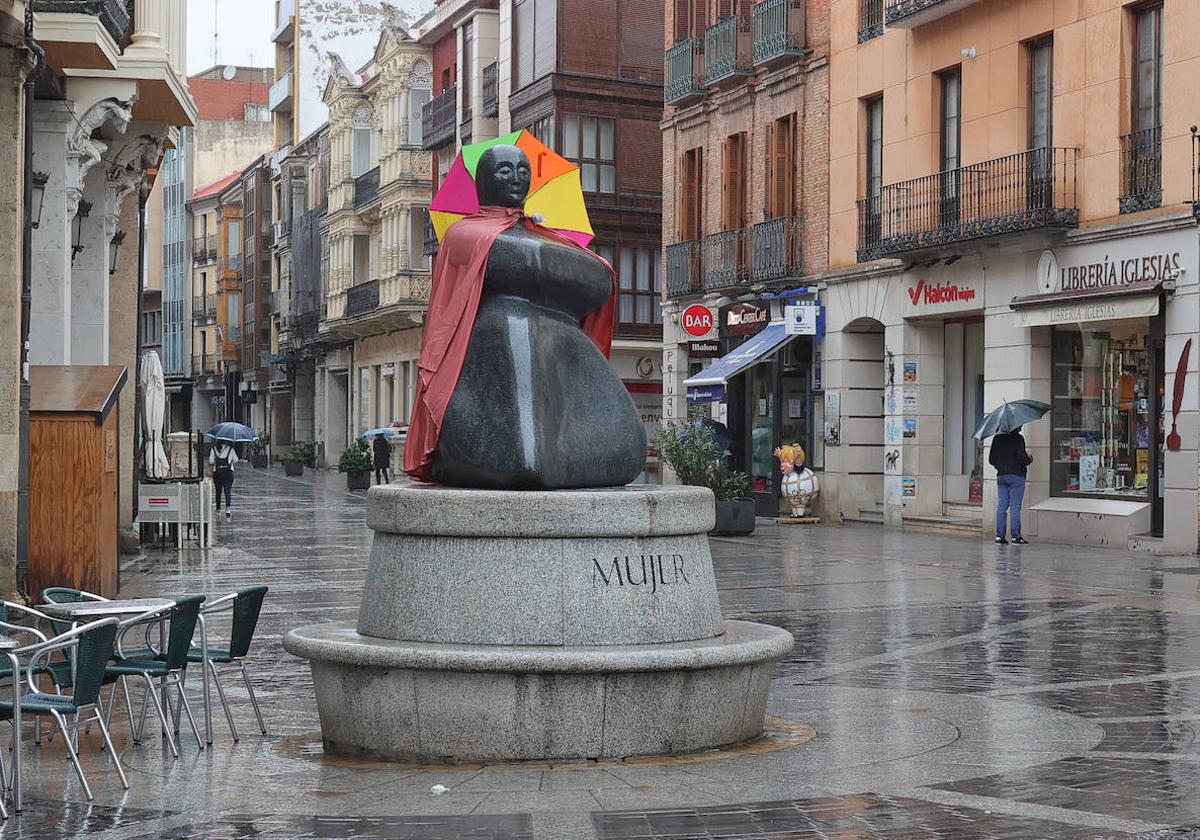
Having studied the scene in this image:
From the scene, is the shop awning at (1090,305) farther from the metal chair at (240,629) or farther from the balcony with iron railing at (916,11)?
the metal chair at (240,629)

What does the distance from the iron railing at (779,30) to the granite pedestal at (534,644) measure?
2440 cm

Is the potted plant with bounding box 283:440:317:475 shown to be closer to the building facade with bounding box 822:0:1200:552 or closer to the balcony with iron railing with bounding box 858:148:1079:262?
the building facade with bounding box 822:0:1200:552

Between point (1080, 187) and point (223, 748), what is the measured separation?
59.9 ft

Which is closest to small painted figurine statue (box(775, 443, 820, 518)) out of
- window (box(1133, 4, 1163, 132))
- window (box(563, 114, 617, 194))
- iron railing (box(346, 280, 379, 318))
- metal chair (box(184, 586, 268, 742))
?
window (box(1133, 4, 1163, 132))

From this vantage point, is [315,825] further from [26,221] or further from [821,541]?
[821,541]

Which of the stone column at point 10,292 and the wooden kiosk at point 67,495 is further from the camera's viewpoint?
the wooden kiosk at point 67,495

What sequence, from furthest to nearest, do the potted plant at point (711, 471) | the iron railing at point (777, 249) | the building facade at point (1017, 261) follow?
the iron railing at point (777, 249)
the potted plant at point (711, 471)
the building facade at point (1017, 261)

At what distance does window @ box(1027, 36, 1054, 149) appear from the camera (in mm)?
24922

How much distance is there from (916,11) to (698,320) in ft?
30.1

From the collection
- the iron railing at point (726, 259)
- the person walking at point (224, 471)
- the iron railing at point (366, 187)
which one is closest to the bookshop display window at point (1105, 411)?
the iron railing at point (726, 259)

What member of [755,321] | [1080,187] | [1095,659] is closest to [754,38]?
[755,321]

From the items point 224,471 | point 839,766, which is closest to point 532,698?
point 839,766

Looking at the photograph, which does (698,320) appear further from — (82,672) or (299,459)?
(299,459)

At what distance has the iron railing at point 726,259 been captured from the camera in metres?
33.7
